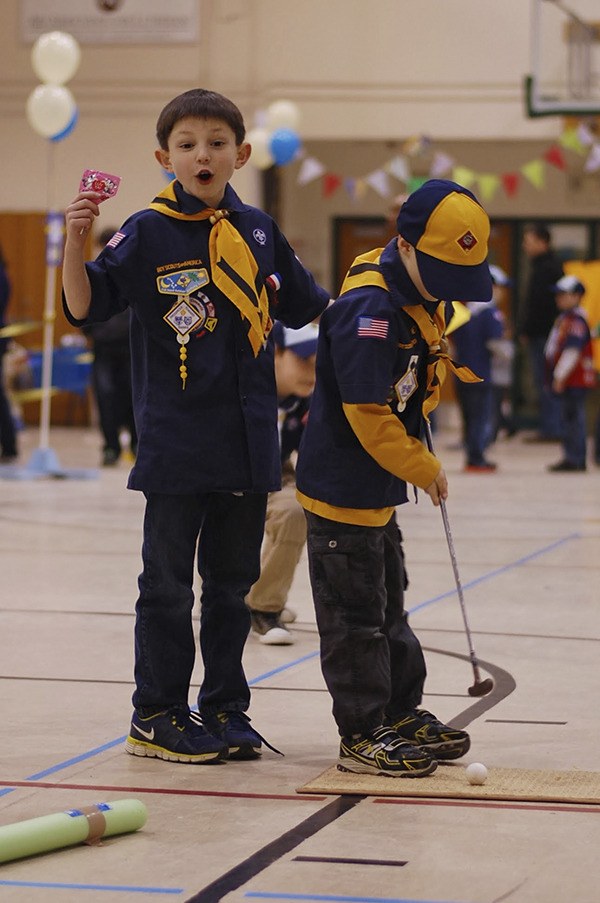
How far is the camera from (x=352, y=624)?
3727 mm

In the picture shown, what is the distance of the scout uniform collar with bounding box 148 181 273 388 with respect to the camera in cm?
382

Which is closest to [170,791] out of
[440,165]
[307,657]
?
[307,657]

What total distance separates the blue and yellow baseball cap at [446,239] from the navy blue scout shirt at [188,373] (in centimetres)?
48

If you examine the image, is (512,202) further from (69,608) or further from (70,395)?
(69,608)

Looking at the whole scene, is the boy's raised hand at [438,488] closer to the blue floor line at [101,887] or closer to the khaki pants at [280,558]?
the blue floor line at [101,887]

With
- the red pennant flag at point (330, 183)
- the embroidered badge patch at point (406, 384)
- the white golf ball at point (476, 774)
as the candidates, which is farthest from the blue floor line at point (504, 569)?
the red pennant flag at point (330, 183)

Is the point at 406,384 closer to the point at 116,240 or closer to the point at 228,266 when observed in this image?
the point at 228,266

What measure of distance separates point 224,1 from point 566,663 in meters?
13.5

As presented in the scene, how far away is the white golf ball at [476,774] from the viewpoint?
352 cm

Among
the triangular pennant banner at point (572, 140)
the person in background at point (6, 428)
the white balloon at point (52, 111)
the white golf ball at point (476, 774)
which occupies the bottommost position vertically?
the white golf ball at point (476, 774)

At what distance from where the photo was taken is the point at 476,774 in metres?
3.52

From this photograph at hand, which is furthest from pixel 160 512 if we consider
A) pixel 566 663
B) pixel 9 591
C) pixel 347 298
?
pixel 9 591

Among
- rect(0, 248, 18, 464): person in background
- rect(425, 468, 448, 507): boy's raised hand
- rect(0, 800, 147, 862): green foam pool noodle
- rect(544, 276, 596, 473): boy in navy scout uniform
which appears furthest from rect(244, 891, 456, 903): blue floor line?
rect(544, 276, 596, 473): boy in navy scout uniform

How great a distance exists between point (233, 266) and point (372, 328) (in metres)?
0.41
